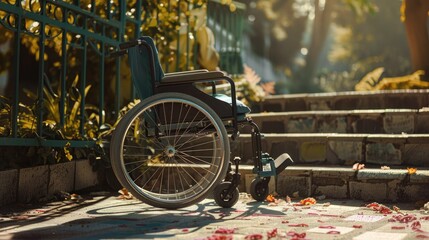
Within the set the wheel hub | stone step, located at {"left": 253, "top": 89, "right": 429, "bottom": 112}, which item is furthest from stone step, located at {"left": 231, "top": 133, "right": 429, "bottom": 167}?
the wheel hub

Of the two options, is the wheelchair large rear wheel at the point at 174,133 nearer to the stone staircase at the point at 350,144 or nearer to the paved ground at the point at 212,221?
the paved ground at the point at 212,221

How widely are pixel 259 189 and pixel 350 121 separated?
2033mm

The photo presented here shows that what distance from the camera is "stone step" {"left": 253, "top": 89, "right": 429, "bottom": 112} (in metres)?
6.74

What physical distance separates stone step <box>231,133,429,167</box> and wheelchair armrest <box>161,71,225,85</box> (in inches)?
70.8

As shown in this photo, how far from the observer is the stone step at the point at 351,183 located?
15.1 feet

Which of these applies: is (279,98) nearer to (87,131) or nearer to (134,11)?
(134,11)

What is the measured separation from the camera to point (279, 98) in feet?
24.9

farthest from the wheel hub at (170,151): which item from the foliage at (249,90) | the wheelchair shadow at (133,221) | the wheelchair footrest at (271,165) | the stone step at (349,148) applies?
the foliage at (249,90)

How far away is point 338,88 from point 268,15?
12.3ft

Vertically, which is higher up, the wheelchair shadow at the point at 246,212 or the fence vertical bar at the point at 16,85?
the fence vertical bar at the point at 16,85

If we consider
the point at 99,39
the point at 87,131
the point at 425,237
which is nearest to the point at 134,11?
the point at 99,39

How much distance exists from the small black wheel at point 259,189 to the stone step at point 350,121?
1979 millimetres

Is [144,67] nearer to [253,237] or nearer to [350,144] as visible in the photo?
[253,237]

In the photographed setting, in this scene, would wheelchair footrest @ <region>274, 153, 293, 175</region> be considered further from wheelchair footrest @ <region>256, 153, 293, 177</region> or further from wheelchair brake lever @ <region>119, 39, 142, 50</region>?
wheelchair brake lever @ <region>119, 39, 142, 50</region>
